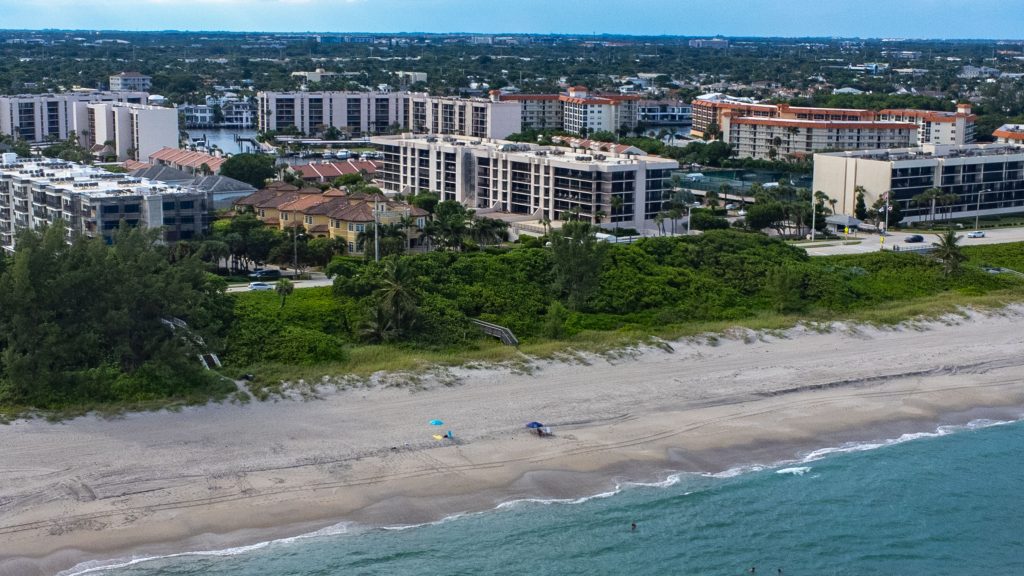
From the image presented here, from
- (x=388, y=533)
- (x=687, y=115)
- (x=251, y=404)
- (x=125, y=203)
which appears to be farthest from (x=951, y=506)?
(x=687, y=115)

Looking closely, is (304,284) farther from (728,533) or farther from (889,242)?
(889,242)

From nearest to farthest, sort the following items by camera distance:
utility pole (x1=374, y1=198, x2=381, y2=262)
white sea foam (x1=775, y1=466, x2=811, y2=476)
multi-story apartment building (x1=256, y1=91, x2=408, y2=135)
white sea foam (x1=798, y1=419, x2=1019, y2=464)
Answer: white sea foam (x1=775, y1=466, x2=811, y2=476), white sea foam (x1=798, y1=419, x2=1019, y2=464), utility pole (x1=374, y1=198, x2=381, y2=262), multi-story apartment building (x1=256, y1=91, x2=408, y2=135)

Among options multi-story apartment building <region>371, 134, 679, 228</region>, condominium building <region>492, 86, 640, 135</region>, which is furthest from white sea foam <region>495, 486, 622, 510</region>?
condominium building <region>492, 86, 640, 135</region>

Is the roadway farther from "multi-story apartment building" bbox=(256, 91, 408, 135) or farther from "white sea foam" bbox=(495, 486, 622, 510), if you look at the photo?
"multi-story apartment building" bbox=(256, 91, 408, 135)

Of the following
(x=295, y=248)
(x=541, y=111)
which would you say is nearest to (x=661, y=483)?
(x=295, y=248)

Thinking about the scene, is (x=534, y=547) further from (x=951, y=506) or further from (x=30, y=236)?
(x=30, y=236)

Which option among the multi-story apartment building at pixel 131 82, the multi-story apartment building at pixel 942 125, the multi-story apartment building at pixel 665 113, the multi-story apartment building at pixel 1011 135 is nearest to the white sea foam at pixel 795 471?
the multi-story apartment building at pixel 1011 135
